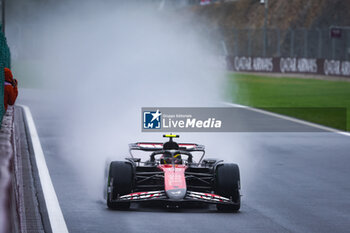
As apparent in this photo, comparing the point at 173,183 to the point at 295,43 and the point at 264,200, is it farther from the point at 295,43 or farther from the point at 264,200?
the point at 295,43

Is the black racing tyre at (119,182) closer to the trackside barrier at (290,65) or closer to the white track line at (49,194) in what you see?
the white track line at (49,194)

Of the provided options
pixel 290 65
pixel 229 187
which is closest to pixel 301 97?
pixel 290 65

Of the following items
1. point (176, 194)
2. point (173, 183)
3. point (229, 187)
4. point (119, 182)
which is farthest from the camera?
point (229, 187)

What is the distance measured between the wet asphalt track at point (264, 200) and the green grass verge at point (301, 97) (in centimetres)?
781

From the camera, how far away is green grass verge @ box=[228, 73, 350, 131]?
2650cm

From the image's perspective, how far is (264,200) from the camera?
407 inches

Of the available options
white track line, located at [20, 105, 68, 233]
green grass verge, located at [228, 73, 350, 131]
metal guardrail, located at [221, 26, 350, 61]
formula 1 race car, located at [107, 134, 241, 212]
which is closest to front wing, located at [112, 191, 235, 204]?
formula 1 race car, located at [107, 134, 241, 212]

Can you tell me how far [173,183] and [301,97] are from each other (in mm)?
27335

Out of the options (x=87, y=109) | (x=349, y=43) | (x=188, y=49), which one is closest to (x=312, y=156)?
(x=87, y=109)

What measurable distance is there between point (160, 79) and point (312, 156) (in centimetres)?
2357

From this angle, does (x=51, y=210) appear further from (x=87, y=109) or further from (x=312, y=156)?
(x=87, y=109)

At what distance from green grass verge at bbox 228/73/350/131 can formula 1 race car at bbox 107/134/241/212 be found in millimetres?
13196

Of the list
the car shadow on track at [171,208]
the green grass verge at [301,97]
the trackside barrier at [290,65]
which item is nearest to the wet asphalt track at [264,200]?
the car shadow on track at [171,208]

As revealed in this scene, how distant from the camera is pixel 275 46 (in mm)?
69562
